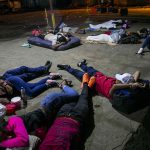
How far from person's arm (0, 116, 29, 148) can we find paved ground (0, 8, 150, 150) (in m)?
1.12

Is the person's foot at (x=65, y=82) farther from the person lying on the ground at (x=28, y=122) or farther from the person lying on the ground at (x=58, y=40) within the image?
the person lying on the ground at (x=58, y=40)

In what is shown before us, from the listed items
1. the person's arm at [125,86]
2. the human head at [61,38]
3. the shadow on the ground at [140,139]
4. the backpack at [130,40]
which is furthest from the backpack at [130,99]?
the human head at [61,38]

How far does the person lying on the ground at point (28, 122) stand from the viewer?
3.79 m

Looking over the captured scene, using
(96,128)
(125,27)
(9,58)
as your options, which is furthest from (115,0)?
(96,128)

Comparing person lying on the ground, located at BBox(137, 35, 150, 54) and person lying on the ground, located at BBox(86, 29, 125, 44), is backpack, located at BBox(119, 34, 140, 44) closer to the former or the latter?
person lying on the ground, located at BBox(86, 29, 125, 44)

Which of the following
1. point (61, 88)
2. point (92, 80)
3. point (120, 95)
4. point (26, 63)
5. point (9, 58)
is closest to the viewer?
point (120, 95)

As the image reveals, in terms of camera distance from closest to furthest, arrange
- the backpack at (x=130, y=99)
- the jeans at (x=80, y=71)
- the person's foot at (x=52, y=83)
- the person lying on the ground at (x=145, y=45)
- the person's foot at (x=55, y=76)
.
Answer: the backpack at (x=130, y=99)
the person's foot at (x=52, y=83)
the jeans at (x=80, y=71)
the person's foot at (x=55, y=76)
the person lying on the ground at (x=145, y=45)

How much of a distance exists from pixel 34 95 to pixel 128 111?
7.54 feet

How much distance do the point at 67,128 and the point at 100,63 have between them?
13.8 feet

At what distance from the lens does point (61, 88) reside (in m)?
6.46

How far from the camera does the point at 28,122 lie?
4473 millimetres

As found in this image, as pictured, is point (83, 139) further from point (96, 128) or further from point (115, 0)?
point (115, 0)

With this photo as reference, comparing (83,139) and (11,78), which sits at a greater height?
(11,78)

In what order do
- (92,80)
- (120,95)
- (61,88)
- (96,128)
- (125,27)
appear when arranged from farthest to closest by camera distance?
(125,27) → (61,88) → (92,80) → (120,95) → (96,128)
